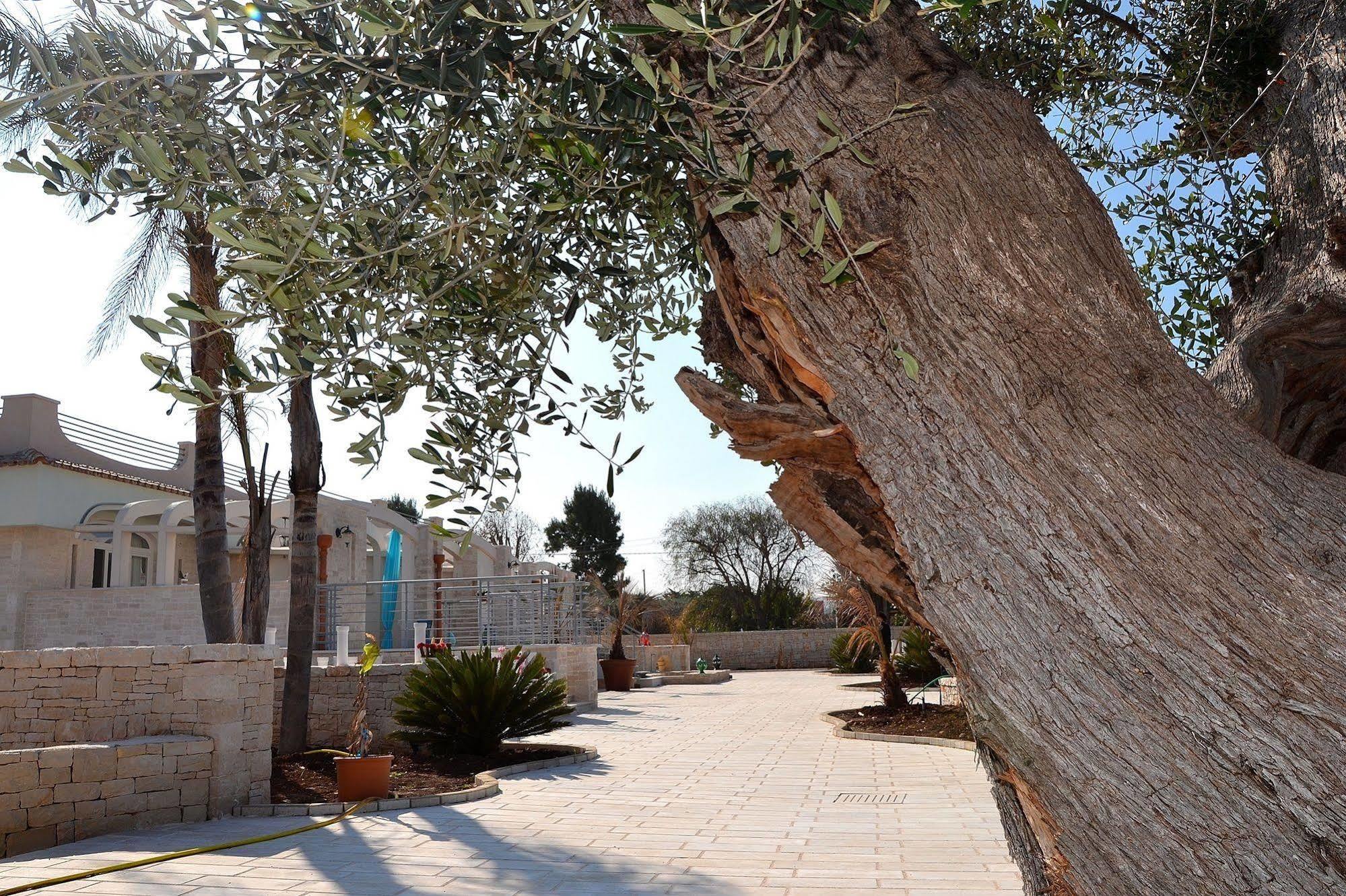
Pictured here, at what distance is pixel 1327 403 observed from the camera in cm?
273

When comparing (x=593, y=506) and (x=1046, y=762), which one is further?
(x=593, y=506)

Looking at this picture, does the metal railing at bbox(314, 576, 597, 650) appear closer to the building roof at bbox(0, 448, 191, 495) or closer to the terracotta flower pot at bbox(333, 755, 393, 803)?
the terracotta flower pot at bbox(333, 755, 393, 803)

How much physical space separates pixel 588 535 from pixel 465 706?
3702 centimetres

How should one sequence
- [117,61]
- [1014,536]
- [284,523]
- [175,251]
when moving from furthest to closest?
[284,523]
[175,251]
[117,61]
[1014,536]

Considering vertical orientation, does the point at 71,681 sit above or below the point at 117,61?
below

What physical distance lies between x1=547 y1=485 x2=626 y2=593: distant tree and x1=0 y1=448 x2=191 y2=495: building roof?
2389 centimetres

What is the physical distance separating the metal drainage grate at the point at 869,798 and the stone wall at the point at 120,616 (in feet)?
40.1

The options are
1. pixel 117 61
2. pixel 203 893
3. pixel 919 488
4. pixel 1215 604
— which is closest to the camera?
pixel 1215 604

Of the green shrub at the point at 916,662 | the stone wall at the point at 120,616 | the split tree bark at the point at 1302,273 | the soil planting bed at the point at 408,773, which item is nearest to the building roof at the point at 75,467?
the stone wall at the point at 120,616

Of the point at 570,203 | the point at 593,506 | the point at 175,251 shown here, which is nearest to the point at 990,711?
the point at 570,203

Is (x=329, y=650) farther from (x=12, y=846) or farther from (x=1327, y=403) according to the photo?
(x=1327, y=403)

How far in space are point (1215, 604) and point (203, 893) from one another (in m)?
5.57

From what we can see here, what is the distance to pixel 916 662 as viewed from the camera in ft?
55.4

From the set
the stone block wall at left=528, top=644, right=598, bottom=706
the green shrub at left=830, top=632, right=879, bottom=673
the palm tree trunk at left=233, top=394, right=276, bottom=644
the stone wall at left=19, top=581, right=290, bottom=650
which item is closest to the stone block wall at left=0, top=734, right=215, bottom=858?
the palm tree trunk at left=233, top=394, right=276, bottom=644
